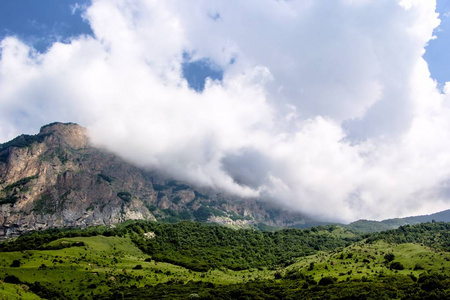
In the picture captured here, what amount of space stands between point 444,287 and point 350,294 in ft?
117

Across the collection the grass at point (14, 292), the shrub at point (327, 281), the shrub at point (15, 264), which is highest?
the shrub at point (15, 264)

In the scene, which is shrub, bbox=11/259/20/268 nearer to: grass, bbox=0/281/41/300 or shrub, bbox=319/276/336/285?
grass, bbox=0/281/41/300

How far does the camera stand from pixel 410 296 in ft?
393

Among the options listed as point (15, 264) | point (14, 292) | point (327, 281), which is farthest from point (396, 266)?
point (15, 264)

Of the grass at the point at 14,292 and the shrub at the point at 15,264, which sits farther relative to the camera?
the shrub at the point at 15,264

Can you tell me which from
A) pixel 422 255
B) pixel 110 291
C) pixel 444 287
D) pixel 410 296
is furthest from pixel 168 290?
pixel 422 255

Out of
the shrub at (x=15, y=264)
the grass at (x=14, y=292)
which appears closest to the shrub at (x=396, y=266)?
the grass at (x=14, y=292)

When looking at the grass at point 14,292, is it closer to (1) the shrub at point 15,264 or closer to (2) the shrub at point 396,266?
(1) the shrub at point 15,264

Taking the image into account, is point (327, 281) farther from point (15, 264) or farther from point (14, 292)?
point (15, 264)

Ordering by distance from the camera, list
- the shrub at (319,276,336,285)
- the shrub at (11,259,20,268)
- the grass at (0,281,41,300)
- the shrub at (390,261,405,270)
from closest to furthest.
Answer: the grass at (0,281,41,300), the shrub at (319,276,336,285), the shrub at (11,259,20,268), the shrub at (390,261,405,270)

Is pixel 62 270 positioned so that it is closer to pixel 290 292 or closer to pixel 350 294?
pixel 290 292

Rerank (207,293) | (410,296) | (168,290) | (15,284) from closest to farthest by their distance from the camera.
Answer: (410,296) < (15,284) < (207,293) < (168,290)

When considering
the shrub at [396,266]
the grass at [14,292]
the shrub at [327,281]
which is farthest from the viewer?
the shrub at [396,266]

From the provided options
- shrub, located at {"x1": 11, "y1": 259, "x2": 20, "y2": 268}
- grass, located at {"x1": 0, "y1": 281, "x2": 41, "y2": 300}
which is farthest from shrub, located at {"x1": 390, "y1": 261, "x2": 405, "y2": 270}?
shrub, located at {"x1": 11, "y1": 259, "x2": 20, "y2": 268}
